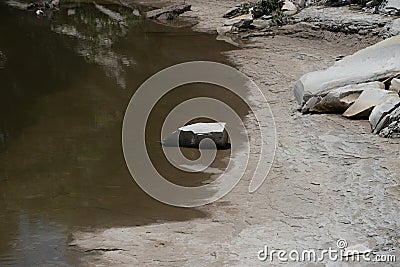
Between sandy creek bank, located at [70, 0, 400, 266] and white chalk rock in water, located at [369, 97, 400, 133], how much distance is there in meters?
0.20

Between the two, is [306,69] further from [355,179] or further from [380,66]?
[355,179]

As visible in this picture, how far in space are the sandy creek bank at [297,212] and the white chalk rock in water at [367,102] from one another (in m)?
0.17

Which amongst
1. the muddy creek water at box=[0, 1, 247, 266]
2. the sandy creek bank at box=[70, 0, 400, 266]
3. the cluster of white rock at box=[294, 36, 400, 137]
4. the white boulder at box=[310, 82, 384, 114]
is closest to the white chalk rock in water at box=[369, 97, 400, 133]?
the cluster of white rock at box=[294, 36, 400, 137]

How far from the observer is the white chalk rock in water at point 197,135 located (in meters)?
8.81

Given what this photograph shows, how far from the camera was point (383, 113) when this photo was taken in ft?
28.9

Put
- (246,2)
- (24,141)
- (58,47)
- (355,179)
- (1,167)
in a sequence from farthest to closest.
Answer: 1. (246,2)
2. (58,47)
3. (24,141)
4. (1,167)
5. (355,179)

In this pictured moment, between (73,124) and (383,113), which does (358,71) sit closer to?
(383,113)

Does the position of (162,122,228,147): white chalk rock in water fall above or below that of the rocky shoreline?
above

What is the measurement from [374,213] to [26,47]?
1109cm

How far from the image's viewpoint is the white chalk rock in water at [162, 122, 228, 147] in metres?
8.81

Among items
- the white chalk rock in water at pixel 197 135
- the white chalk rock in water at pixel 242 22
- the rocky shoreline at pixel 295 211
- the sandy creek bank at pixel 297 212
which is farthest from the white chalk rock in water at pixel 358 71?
the white chalk rock in water at pixel 242 22

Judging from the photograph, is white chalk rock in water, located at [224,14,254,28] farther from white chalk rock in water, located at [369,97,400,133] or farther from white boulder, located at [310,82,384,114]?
white chalk rock in water, located at [369,97,400,133]

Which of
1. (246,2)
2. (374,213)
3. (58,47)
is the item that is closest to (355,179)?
(374,213)

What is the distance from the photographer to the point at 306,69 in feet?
41.3
